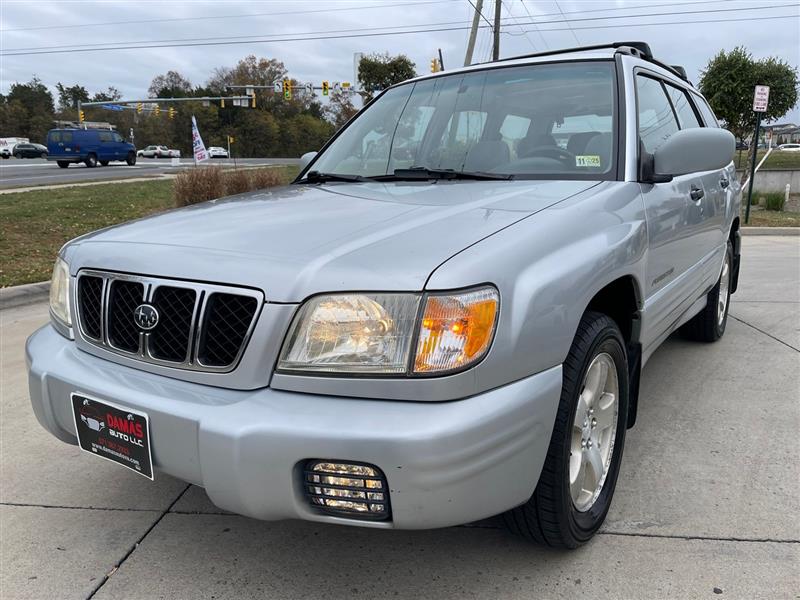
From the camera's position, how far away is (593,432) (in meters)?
2.27

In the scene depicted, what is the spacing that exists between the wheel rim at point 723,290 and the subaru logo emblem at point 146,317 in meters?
3.75

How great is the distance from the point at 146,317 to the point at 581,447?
4.74 ft

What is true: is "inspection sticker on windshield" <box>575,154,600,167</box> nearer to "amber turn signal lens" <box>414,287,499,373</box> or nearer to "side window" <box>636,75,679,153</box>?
"side window" <box>636,75,679,153</box>

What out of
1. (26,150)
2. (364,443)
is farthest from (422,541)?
(26,150)

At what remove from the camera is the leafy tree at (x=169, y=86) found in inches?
3487

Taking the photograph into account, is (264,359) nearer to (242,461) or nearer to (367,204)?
(242,461)

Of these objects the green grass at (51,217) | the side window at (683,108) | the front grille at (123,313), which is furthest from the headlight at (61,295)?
the green grass at (51,217)

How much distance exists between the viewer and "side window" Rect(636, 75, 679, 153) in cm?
291

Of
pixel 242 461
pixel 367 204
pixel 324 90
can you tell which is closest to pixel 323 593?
pixel 242 461

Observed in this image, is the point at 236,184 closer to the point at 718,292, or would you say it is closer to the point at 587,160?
the point at 718,292

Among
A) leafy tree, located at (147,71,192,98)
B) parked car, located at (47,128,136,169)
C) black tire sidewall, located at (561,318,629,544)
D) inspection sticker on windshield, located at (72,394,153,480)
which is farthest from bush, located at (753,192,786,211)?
leafy tree, located at (147,71,192,98)

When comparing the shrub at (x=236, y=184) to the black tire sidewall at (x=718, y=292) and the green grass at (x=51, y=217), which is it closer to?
the green grass at (x=51, y=217)

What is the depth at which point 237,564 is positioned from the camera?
2.20m

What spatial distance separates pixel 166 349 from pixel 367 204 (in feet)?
2.83
